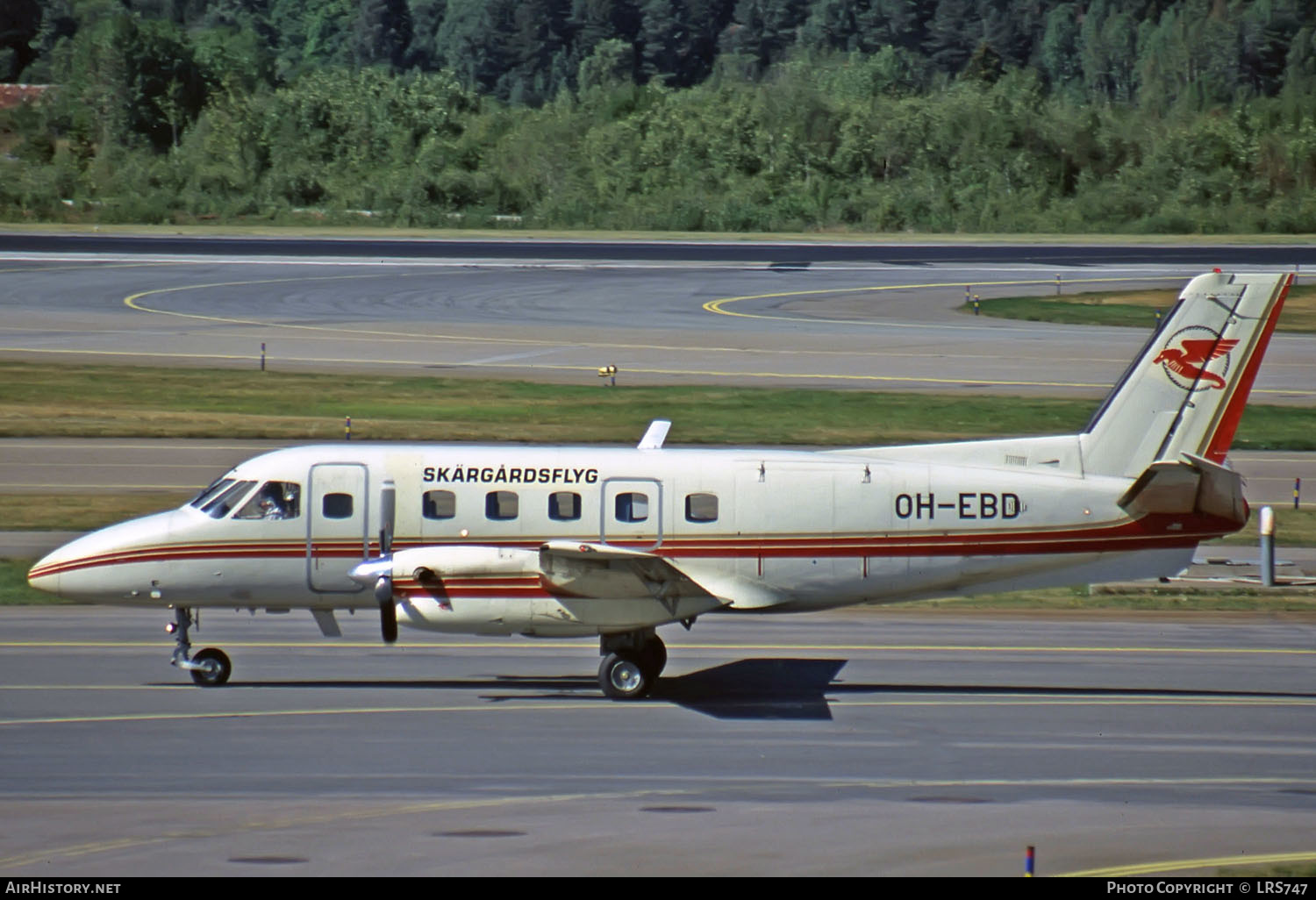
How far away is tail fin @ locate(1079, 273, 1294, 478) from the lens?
20234mm

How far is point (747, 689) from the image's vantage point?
20312mm

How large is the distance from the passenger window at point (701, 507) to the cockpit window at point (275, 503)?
4.76 meters

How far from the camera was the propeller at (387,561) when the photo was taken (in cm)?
1856

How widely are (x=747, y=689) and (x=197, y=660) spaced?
6.87m

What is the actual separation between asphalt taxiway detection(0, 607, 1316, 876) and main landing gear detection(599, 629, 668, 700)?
0.34 meters

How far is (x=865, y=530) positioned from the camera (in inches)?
776

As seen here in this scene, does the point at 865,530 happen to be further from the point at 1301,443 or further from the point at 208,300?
the point at 208,300

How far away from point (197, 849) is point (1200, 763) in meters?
10.2

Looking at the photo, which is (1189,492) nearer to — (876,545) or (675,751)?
(876,545)

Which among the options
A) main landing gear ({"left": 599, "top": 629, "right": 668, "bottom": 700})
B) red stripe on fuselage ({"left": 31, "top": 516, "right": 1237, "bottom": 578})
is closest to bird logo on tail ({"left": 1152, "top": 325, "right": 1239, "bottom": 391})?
red stripe on fuselage ({"left": 31, "top": 516, "right": 1237, "bottom": 578})

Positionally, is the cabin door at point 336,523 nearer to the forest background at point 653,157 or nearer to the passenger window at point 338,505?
the passenger window at point 338,505

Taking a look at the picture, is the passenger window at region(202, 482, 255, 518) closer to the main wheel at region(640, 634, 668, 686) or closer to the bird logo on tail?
the main wheel at region(640, 634, 668, 686)

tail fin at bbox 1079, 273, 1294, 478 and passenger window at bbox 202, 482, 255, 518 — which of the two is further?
tail fin at bbox 1079, 273, 1294, 478

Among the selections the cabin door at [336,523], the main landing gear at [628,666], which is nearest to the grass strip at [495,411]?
the cabin door at [336,523]
